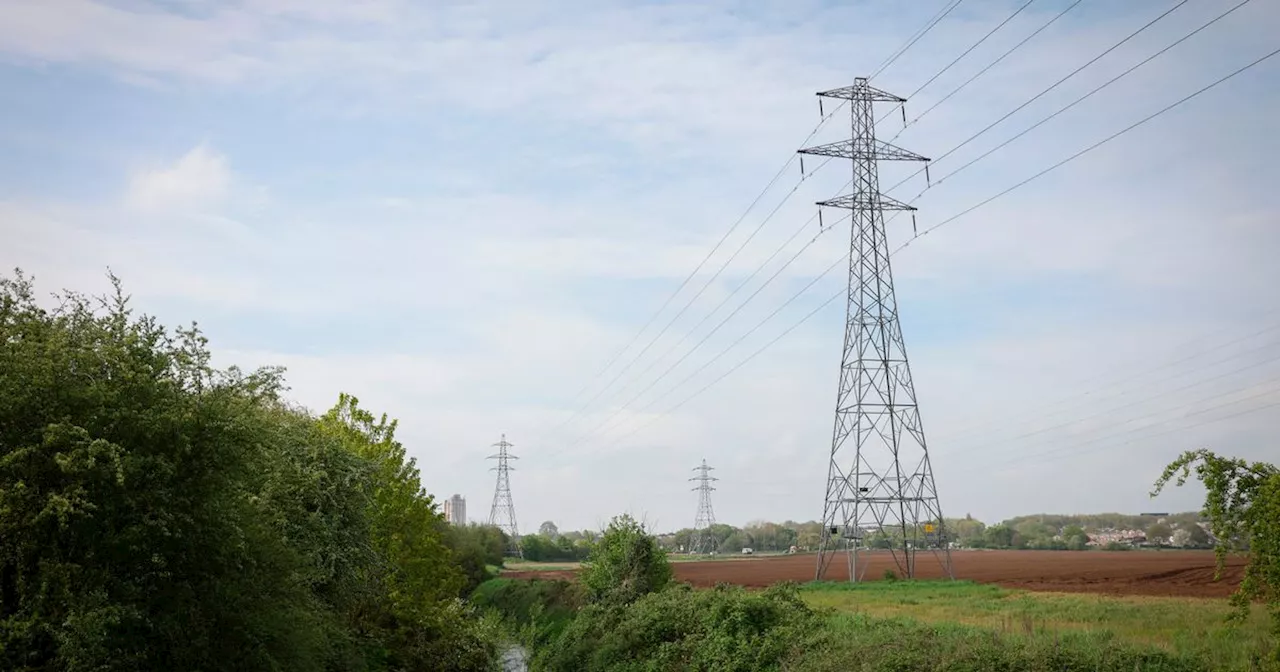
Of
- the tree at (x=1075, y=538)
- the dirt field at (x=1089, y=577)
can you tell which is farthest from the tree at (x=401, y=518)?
the tree at (x=1075, y=538)

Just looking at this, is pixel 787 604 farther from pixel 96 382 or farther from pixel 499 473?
pixel 499 473

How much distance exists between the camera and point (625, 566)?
45.9m

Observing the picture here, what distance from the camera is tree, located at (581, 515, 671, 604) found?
4438cm

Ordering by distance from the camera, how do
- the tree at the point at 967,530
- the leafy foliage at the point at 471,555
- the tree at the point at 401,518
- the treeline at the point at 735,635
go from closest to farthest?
the treeline at the point at 735,635 < the tree at the point at 401,518 < the leafy foliage at the point at 471,555 < the tree at the point at 967,530

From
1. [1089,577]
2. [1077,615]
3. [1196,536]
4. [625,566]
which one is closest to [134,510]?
[1077,615]

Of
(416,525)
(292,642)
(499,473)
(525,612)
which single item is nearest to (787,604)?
(292,642)

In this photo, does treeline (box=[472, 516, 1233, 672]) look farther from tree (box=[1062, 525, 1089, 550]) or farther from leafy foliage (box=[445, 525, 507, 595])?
tree (box=[1062, 525, 1089, 550])

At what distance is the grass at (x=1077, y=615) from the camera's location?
1975cm

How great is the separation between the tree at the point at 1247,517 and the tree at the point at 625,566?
89.1 feet

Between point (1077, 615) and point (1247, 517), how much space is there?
9.73 metres

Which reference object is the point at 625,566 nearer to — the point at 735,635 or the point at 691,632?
the point at 691,632

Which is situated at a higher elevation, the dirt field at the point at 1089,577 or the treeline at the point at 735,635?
the dirt field at the point at 1089,577

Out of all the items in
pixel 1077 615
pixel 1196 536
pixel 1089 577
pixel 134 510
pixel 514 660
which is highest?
pixel 1196 536

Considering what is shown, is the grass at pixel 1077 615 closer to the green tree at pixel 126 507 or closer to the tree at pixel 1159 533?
the green tree at pixel 126 507
